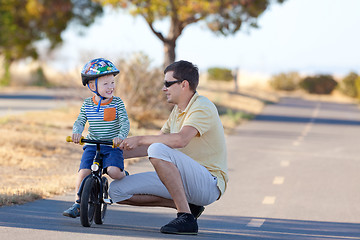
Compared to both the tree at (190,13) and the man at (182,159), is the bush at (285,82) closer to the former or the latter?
the tree at (190,13)

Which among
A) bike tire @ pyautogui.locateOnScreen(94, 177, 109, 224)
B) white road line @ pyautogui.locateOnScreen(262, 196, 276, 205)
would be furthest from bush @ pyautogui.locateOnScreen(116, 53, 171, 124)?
bike tire @ pyautogui.locateOnScreen(94, 177, 109, 224)

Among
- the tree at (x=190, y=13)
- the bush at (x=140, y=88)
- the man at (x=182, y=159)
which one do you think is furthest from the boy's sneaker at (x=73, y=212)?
the tree at (x=190, y=13)

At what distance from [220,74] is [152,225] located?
2637 inches

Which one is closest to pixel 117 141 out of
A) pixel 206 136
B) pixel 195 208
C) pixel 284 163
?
pixel 206 136

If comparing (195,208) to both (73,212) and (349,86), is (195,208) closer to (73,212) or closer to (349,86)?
(73,212)

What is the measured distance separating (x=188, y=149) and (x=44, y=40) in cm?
4706

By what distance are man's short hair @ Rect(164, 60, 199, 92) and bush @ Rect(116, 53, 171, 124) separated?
1344 cm

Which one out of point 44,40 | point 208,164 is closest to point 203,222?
point 208,164

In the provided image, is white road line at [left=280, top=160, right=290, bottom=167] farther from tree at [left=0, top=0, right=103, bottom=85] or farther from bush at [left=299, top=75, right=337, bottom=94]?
bush at [left=299, top=75, right=337, bottom=94]

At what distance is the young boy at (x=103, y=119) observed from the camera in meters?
7.04

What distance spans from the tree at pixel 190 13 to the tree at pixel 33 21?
21553 millimetres

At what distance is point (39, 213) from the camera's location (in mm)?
8031

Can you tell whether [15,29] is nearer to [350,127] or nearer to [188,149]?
[350,127]

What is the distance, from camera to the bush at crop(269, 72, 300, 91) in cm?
7294
